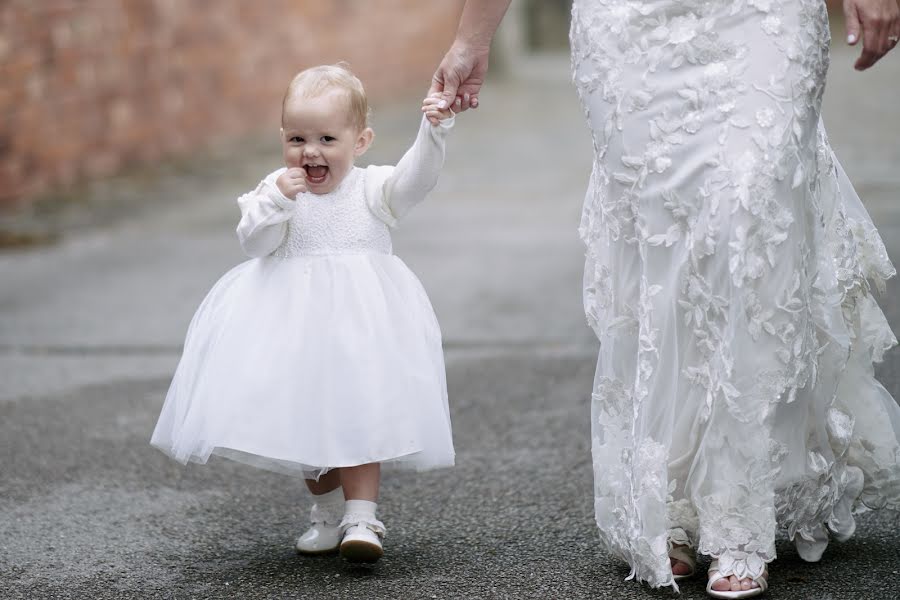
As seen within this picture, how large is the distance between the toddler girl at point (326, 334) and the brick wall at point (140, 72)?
6267 millimetres

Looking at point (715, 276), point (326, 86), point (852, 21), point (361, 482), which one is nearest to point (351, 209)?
point (326, 86)

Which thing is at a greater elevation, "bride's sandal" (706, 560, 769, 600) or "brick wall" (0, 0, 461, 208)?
"brick wall" (0, 0, 461, 208)

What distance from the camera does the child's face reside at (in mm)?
3027

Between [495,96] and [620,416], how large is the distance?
1270 centimetres

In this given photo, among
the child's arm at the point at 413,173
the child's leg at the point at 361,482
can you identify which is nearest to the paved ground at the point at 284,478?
the child's leg at the point at 361,482

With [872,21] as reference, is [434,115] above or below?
below

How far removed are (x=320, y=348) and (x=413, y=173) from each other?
0.47 meters

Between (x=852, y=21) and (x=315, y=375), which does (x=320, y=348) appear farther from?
(x=852, y=21)

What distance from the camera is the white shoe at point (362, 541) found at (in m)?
2.99

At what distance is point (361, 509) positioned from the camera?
308cm

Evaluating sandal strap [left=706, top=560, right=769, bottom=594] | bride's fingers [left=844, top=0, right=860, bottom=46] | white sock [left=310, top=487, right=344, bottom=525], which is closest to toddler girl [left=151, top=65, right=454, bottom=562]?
white sock [left=310, top=487, right=344, bottom=525]

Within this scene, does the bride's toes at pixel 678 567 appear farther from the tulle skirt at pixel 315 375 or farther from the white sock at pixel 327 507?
the white sock at pixel 327 507

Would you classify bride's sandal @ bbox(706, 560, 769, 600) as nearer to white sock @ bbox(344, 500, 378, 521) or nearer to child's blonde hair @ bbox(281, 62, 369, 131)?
white sock @ bbox(344, 500, 378, 521)

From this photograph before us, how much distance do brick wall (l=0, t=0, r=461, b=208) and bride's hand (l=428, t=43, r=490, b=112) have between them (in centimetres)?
643
